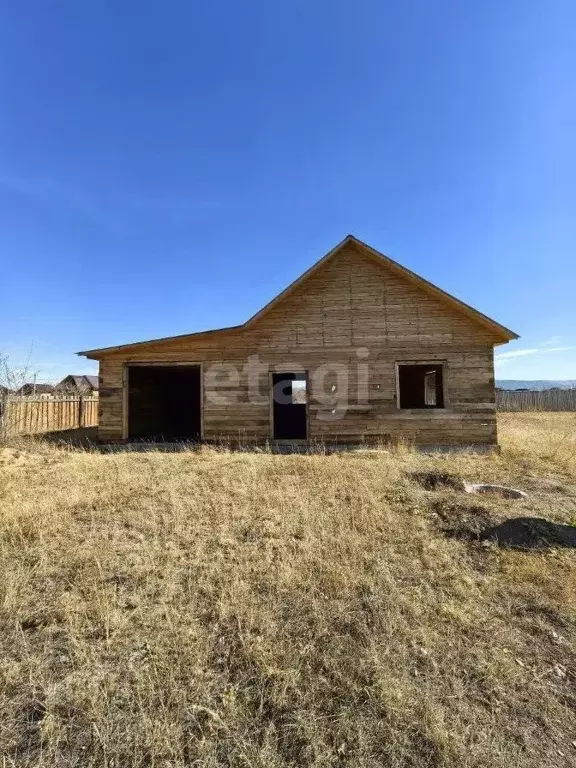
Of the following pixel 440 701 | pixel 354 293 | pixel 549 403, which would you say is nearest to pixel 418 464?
pixel 354 293

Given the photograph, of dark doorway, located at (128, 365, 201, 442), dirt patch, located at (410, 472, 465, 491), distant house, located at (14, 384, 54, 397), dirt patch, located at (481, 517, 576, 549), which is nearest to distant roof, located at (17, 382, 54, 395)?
distant house, located at (14, 384, 54, 397)

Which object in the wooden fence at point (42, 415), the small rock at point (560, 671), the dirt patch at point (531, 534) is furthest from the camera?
the wooden fence at point (42, 415)

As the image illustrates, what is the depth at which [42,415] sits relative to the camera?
59.1ft

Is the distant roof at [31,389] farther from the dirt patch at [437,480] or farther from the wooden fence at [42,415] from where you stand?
the dirt patch at [437,480]

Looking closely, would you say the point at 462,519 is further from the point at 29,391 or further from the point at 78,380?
the point at 78,380

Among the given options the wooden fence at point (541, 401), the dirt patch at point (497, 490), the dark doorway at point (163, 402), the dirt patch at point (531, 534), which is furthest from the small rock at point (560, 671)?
the wooden fence at point (541, 401)

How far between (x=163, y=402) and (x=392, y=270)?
11802 millimetres

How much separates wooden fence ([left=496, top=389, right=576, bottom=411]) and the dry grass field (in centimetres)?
3162

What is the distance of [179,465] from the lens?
1030cm

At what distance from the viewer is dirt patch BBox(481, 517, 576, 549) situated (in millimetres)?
5164

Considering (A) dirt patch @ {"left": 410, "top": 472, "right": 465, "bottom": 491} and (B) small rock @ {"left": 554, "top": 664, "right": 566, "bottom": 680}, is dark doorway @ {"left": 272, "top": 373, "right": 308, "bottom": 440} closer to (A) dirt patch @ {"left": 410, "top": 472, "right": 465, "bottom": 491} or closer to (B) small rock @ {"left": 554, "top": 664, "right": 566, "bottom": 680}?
(A) dirt patch @ {"left": 410, "top": 472, "right": 465, "bottom": 491}

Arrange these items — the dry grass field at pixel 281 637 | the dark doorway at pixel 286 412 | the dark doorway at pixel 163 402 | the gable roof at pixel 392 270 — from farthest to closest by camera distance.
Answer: the dark doorway at pixel 286 412 → the dark doorway at pixel 163 402 → the gable roof at pixel 392 270 → the dry grass field at pixel 281 637

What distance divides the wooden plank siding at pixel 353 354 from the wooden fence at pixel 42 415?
13.8 ft

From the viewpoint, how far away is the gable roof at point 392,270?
12.5 meters
